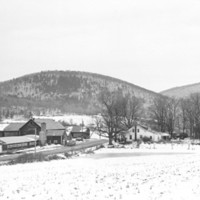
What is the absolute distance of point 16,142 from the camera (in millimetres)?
69188

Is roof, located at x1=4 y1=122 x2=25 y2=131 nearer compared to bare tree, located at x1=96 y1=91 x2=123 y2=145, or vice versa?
bare tree, located at x1=96 y1=91 x2=123 y2=145

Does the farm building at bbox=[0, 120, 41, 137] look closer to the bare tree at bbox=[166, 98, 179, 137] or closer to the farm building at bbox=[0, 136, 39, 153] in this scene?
the farm building at bbox=[0, 136, 39, 153]

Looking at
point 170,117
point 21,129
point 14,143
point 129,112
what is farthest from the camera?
point 170,117

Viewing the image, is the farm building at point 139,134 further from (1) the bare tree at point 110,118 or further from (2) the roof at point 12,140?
(2) the roof at point 12,140

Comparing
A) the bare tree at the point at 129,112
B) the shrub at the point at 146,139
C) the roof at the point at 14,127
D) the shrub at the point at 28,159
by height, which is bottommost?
the shrub at the point at 28,159

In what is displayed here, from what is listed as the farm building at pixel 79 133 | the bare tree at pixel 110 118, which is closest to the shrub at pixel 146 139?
the bare tree at pixel 110 118

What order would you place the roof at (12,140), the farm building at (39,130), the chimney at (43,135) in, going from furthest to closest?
1. the farm building at (39,130)
2. the chimney at (43,135)
3. the roof at (12,140)

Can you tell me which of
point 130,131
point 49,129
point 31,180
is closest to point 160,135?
point 130,131

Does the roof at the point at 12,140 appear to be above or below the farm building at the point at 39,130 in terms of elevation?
below

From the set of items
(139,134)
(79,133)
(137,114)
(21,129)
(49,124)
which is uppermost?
(137,114)

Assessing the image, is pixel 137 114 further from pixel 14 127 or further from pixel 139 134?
pixel 14 127

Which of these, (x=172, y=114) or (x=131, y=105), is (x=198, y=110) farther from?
(x=131, y=105)

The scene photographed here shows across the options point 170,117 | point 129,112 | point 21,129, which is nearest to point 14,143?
point 21,129

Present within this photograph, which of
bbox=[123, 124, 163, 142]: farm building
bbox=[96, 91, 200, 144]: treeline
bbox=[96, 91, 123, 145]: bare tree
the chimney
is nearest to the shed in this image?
the chimney
